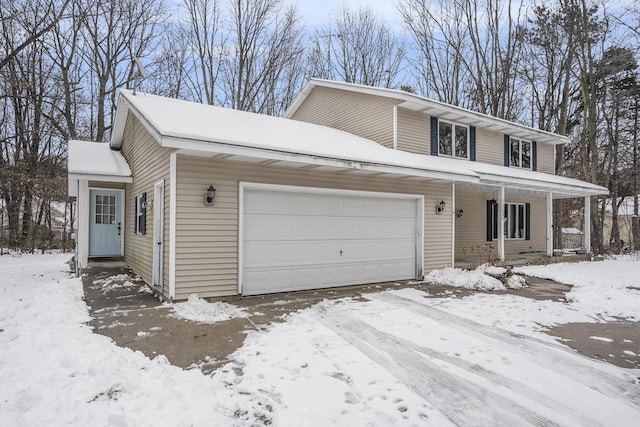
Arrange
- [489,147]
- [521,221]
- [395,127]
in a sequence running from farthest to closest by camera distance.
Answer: [521,221] < [489,147] < [395,127]

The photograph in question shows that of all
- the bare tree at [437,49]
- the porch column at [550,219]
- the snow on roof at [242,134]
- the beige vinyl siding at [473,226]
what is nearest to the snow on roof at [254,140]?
the snow on roof at [242,134]

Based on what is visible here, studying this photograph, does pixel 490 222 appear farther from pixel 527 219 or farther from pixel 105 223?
pixel 105 223

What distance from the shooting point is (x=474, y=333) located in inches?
190

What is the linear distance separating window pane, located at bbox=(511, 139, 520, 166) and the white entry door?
12.4 m

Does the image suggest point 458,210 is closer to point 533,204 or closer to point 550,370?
point 533,204

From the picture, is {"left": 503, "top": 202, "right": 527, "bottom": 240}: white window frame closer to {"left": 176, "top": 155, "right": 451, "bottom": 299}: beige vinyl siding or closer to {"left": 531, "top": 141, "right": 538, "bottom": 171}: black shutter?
{"left": 531, "top": 141, "right": 538, "bottom": 171}: black shutter

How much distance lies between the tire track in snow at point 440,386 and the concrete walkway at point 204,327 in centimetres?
145

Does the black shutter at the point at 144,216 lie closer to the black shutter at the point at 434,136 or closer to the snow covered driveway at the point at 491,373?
the snow covered driveway at the point at 491,373

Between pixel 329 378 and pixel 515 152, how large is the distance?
44.0 feet

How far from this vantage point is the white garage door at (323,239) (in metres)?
6.95

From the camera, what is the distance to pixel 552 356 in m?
4.05

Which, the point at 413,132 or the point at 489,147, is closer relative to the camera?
the point at 413,132

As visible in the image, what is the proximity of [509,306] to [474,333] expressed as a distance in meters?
2.05

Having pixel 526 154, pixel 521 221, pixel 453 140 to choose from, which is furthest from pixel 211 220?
pixel 526 154
